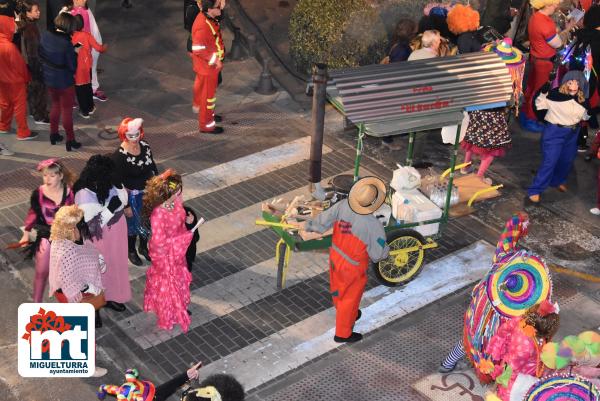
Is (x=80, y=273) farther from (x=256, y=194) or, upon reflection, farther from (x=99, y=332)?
(x=256, y=194)

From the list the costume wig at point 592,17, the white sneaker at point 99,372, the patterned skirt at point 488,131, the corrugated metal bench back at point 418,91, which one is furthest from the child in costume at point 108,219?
the costume wig at point 592,17

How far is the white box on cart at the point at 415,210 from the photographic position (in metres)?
10.1

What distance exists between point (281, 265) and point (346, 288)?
1121mm

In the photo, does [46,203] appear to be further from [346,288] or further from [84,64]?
[84,64]

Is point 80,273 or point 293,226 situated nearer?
point 80,273

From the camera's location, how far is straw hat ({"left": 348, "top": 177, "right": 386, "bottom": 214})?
8.54 metres

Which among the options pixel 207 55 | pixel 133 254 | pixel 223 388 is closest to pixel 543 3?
pixel 207 55

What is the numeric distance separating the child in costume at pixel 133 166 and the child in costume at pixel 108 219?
30 cm

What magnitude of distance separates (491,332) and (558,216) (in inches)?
173

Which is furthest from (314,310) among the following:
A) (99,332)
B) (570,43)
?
(570,43)

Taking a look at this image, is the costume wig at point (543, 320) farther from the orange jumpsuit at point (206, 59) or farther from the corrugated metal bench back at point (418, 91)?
the orange jumpsuit at point (206, 59)

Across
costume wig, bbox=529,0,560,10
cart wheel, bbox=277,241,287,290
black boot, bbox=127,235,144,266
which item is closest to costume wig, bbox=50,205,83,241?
black boot, bbox=127,235,144,266

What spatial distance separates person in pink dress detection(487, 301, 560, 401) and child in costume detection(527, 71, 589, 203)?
448cm

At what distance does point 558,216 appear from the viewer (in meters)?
11.8
